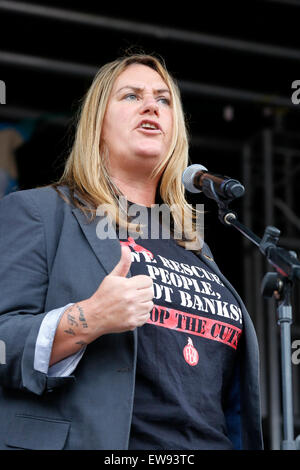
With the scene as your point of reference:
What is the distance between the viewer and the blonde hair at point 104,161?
6.06 feet

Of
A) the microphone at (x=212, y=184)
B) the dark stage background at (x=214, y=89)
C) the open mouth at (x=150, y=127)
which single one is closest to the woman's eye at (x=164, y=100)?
the open mouth at (x=150, y=127)

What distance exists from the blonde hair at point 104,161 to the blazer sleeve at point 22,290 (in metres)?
0.17

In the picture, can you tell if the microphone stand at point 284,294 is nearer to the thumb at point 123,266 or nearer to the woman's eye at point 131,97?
the thumb at point 123,266

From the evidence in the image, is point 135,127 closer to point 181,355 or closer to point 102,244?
point 102,244

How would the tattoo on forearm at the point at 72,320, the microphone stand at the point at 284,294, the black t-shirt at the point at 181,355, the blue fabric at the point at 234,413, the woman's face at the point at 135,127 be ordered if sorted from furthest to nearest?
1. the woman's face at the point at 135,127
2. the blue fabric at the point at 234,413
3. the black t-shirt at the point at 181,355
4. the tattoo on forearm at the point at 72,320
5. the microphone stand at the point at 284,294

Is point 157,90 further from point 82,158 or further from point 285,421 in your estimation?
point 285,421

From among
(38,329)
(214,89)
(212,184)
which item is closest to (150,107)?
(212,184)

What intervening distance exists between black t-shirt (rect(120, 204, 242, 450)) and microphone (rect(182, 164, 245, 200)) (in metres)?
0.21

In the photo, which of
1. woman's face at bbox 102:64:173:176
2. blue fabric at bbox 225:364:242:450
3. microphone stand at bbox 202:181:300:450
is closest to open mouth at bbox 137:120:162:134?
woman's face at bbox 102:64:173:176

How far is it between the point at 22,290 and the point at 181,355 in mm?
391

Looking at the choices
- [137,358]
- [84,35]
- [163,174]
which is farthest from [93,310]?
[84,35]

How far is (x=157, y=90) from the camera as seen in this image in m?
2.13

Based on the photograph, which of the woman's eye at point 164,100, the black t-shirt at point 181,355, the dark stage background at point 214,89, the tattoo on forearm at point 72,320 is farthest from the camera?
the dark stage background at point 214,89

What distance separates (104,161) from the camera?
203cm
